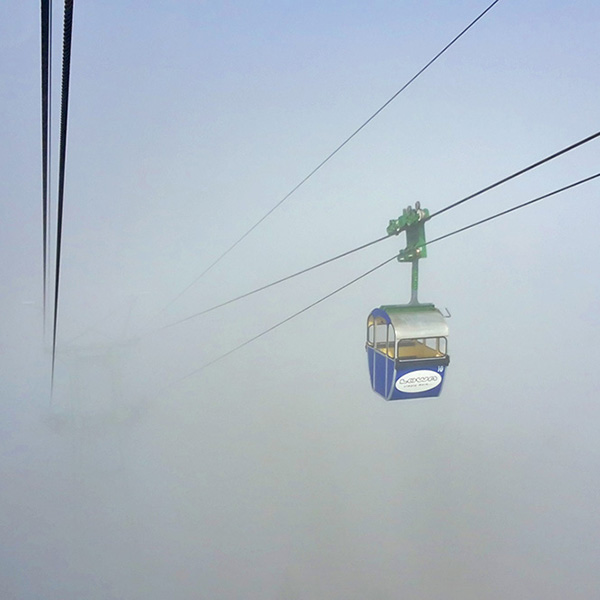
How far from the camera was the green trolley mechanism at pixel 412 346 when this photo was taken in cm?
174

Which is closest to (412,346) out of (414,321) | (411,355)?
(411,355)

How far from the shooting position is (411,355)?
6.00 feet

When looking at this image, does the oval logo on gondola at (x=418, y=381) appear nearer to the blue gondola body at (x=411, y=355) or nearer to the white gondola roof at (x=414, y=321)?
the blue gondola body at (x=411, y=355)

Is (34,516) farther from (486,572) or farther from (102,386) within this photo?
(486,572)

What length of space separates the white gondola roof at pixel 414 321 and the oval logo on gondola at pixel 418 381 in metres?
0.16

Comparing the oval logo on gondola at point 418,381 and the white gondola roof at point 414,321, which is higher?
the white gondola roof at point 414,321

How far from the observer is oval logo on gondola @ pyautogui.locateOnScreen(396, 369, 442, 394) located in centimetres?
176

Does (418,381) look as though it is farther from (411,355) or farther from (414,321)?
(414,321)

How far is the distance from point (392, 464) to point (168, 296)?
5.09 feet

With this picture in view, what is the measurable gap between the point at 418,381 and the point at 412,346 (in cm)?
15

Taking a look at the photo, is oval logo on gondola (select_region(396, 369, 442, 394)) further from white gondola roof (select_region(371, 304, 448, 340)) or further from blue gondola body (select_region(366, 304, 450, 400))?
white gondola roof (select_region(371, 304, 448, 340))

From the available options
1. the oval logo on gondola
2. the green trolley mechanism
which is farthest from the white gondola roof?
the oval logo on gondola

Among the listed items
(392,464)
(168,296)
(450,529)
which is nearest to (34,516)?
(168,296)

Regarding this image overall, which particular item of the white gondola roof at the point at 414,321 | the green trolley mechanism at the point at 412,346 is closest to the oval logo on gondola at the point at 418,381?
the green trolley mechanism at the point at 412,346
